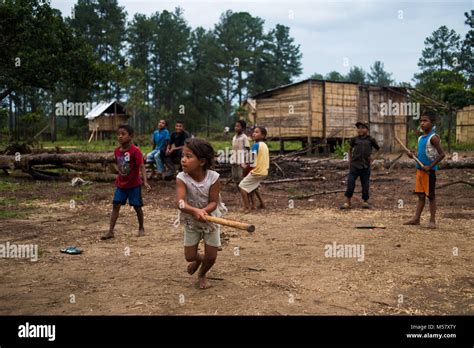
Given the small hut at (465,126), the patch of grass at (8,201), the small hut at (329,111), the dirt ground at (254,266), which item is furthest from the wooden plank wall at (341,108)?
the patch of grass at (8,201)

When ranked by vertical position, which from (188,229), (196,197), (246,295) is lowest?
(246,295)

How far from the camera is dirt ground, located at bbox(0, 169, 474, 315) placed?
12.4 ft

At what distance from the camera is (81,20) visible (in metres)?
44.1

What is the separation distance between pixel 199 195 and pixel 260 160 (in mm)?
4537

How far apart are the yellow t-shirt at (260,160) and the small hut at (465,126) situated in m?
20.7

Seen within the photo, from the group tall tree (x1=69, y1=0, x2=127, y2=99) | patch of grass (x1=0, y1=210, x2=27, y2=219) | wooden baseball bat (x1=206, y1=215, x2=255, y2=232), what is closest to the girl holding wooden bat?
wooden baseball bat (x1=206, y1=215, x2=255, y2=232)

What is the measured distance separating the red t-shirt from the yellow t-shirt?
2728mm

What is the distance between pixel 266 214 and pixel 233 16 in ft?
162

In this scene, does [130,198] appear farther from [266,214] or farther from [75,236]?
[266,214]

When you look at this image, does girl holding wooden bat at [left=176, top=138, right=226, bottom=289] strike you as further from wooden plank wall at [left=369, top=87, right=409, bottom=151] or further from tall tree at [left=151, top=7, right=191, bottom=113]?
tall tree at [left=151, top=7, right=191, bottom=113]

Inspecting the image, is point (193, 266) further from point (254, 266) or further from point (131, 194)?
point (131, 194)

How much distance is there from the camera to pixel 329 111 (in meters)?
22.5

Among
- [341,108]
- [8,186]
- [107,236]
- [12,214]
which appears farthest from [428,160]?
[341,108]
